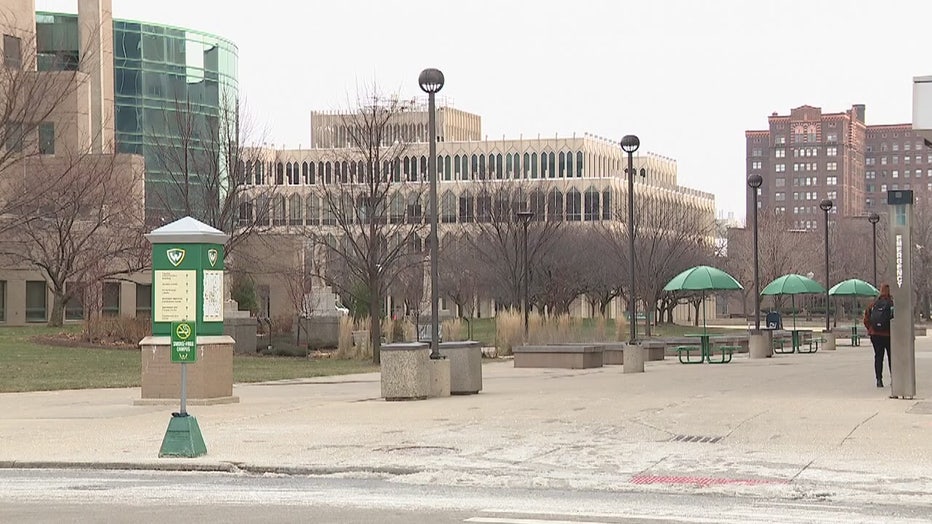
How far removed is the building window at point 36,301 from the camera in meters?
63.6

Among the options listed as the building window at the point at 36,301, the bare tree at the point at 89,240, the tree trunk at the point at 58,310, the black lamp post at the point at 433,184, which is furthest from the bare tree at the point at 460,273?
the black lamp post at the point at 433,184

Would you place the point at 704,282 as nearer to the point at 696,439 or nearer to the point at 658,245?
the point at 696,439

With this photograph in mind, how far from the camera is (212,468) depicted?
1312 cm

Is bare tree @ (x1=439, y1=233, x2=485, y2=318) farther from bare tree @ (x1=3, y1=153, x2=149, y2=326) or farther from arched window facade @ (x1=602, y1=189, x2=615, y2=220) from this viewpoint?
arched window facade @ (x1=602, y1=189, x2=615, y2=220)

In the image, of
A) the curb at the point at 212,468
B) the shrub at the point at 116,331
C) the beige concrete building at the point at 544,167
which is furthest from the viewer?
the beige concrete building at the point at 544,167

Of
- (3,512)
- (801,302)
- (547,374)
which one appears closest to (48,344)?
(547,374)

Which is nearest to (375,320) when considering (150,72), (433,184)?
(433,184)

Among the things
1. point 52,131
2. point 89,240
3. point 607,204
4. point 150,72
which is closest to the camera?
point 89,240

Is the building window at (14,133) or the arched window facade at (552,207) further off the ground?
the arched window facade at (552,207)

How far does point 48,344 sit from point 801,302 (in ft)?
296

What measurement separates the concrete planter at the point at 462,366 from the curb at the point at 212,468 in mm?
9155

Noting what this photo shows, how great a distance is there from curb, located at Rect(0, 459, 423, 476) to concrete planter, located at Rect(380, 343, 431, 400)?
752cm

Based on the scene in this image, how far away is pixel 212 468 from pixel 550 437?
4.11 m

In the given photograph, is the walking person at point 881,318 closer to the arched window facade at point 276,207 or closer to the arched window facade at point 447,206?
the arched window facade at point 276,207
